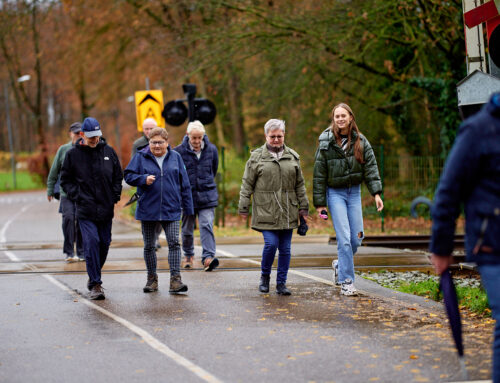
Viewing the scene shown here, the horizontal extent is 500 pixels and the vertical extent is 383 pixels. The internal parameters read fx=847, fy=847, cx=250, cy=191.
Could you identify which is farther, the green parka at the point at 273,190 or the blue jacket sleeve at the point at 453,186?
the green parka at the point at 273,190

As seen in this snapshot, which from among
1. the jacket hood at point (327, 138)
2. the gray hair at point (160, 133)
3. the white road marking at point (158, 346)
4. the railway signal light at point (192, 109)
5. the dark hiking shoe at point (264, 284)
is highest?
the railway signal light at point (192, 109)

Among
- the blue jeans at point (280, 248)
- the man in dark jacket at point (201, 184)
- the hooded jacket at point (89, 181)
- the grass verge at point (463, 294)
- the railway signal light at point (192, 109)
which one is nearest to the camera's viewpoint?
the grass verge at point (463, 294)

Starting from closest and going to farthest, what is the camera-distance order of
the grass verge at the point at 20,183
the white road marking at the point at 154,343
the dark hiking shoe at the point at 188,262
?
the white road marking at the point at 154,343 < the dark hiking shoe at the point at 188,262 < the grass verge at the point at 20,183

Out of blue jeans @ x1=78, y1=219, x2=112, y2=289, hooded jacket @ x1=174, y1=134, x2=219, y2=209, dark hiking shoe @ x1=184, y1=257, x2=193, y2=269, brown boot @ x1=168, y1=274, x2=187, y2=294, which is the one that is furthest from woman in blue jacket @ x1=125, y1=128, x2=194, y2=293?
dark hiking shoe @ x1=184, y1=257, x2=193, y2=269

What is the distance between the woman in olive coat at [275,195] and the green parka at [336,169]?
29 cm

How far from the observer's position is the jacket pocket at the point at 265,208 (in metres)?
8.67

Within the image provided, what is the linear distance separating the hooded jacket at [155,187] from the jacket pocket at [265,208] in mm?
859

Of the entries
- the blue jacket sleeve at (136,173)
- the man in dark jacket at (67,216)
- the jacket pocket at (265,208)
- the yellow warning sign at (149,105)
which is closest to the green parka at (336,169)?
the jacket pocket at (265,208)

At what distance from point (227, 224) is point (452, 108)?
605cm

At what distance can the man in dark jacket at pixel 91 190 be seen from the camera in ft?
28.5

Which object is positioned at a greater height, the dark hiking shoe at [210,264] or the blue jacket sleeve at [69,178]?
the blue jacket sleeve at [69,178]

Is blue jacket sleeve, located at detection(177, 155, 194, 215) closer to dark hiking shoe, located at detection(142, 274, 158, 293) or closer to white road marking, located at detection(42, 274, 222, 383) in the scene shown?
dark hiking shoe, located at detection(142, 274, 158, 293)

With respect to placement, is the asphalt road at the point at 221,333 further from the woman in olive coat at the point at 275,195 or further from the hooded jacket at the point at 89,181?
the hooded jacket at the point at 89,181

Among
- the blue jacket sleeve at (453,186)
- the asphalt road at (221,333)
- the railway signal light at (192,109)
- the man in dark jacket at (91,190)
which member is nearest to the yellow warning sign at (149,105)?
the railway signal light at (192,109)
